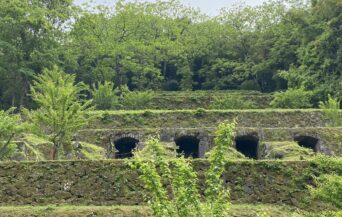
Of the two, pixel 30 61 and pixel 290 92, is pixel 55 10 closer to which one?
pixel 30 61

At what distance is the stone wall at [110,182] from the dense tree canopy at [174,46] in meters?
19.2

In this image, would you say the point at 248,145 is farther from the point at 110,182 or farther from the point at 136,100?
the point at 110,182

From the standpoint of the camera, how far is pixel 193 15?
50.9 metres

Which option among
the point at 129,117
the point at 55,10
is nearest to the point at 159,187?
the point at 129,117

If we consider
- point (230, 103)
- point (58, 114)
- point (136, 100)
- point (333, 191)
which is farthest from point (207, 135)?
point (333, 191)

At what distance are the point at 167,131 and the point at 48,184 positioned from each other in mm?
10328

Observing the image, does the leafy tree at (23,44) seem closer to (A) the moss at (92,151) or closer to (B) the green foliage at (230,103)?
(B) the green foliage at (230,103)

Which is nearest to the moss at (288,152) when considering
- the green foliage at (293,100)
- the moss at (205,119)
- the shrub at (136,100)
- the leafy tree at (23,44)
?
the moss at (205,119)

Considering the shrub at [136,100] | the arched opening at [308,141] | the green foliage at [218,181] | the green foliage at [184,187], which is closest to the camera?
the green foliage at [184,187]

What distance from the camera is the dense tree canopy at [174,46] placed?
1513 inches

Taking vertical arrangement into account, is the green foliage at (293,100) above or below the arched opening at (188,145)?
above

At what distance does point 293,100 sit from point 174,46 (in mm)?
13322

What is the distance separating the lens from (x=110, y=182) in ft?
57.8

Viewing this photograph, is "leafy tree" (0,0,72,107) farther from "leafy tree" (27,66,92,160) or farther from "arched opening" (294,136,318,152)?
"arched opening" (294,136,318,152)
